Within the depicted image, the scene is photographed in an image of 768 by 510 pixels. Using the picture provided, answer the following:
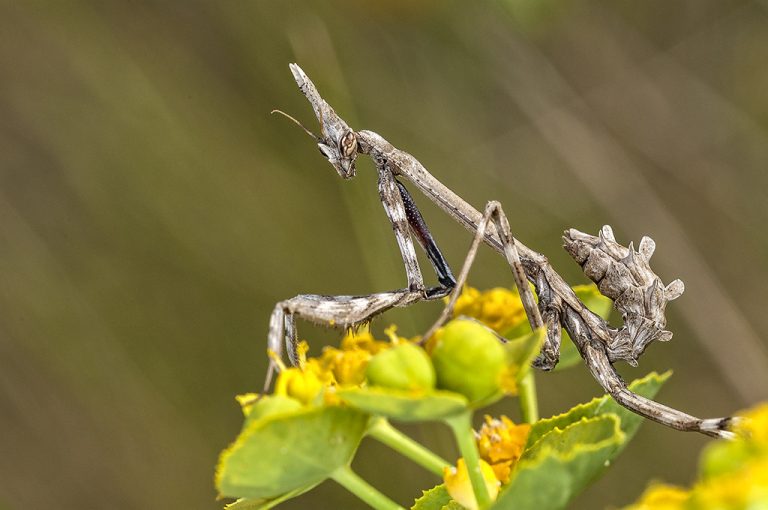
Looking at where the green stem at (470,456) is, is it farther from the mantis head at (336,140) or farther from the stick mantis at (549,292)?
the mantis head at (336,140)

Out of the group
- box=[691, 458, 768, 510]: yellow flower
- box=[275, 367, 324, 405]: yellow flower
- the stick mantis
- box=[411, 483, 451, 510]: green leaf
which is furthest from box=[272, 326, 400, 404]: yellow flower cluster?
box=[691, 458, 768, 510]: yellow flower

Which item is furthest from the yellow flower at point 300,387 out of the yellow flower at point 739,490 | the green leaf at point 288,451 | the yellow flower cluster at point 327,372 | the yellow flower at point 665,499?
the yellow flower at point 739,490

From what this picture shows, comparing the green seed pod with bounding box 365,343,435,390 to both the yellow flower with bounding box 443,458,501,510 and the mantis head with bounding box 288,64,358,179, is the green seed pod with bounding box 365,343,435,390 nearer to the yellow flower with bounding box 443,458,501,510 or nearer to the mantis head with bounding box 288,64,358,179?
the yellow flower with bounding box 443,458,501,510

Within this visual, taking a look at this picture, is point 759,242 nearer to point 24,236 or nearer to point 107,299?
point 107,299

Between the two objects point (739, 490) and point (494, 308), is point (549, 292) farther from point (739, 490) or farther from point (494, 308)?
point (739, 490)

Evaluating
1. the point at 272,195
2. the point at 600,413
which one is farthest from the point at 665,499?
the point at 272,195
